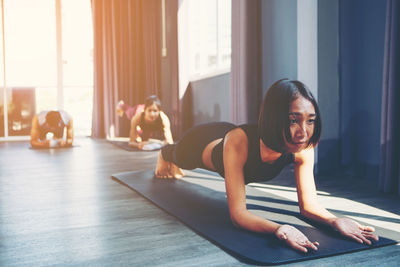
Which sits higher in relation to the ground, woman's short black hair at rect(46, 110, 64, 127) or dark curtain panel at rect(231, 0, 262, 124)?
dark curtain panel at rect(231, 0, 262, 124)

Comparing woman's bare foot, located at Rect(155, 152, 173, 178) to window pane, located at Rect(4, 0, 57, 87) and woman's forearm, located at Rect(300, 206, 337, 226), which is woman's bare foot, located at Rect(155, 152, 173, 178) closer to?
woman's forearm, located at Rect(300, 206, 337, 226)

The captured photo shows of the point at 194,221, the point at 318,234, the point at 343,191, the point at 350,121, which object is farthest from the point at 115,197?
the point at 350,121

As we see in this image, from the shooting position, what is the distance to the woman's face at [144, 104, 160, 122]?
11.9 ft

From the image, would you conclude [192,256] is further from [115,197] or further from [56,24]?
[56,24]

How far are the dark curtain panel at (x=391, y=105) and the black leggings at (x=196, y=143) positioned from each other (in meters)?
0.82

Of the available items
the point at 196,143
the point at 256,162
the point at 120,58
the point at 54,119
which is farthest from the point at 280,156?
the point at 120,58

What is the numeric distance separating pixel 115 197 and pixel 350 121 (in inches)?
63.3

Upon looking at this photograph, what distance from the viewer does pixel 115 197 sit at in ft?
6.29

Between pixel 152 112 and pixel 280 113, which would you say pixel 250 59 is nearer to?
pixel 152 112

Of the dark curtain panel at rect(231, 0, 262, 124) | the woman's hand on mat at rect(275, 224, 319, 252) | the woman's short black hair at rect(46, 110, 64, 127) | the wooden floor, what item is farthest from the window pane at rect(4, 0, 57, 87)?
the woman's hand on mat at rect(275, 224, 319, 252)

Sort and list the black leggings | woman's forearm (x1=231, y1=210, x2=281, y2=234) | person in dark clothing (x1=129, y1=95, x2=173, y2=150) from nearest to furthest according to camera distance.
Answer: woman's forearm (x1=231, y1=210, x2=281, y2=234) → the black leggings → person in dark clothing (x1=129, y1=95, x2=173, y2=150)

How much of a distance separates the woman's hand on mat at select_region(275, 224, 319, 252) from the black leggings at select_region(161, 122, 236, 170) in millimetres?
684

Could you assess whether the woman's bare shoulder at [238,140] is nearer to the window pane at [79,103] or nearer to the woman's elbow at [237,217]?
the woman's elbow at [237,217]

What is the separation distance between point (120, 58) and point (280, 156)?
201 inches
